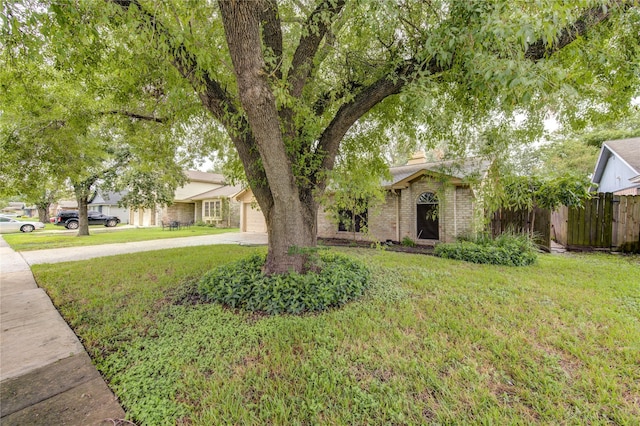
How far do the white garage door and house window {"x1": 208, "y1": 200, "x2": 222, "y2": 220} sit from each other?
4.13 meters

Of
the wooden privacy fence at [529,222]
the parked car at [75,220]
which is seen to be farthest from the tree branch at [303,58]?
the parked car at [75,220]

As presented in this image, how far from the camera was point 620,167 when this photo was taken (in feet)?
39.3

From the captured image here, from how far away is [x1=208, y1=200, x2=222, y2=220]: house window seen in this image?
20.2m

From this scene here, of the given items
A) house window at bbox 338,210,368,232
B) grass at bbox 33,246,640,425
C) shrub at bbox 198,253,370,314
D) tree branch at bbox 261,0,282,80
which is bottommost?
grass at bbox 33,246,640,425

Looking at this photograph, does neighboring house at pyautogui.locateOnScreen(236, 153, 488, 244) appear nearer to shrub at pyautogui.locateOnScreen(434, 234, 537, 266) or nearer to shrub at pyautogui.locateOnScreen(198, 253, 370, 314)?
shrub at pyautogui.locateOnScreen(434, 234, 537, 266)

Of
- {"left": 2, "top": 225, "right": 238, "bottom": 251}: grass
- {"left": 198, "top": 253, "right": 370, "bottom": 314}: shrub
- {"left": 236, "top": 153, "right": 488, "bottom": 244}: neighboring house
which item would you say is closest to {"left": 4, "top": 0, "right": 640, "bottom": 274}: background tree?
{"left": 198, "top": 253, "right": 370, "bottom": 314}: shrub

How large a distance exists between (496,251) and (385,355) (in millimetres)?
5666

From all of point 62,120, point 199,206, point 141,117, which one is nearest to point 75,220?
point 199,206

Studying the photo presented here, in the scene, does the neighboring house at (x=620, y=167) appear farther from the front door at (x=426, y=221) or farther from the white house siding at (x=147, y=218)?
the white house siding at (x=147, y=218)

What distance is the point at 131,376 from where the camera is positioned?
7.43 ft

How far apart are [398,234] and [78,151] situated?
1030 centimetres

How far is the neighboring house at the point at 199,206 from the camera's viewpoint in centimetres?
1992

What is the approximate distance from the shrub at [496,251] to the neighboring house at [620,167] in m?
6.04

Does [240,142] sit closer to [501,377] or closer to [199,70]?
[199,70]
